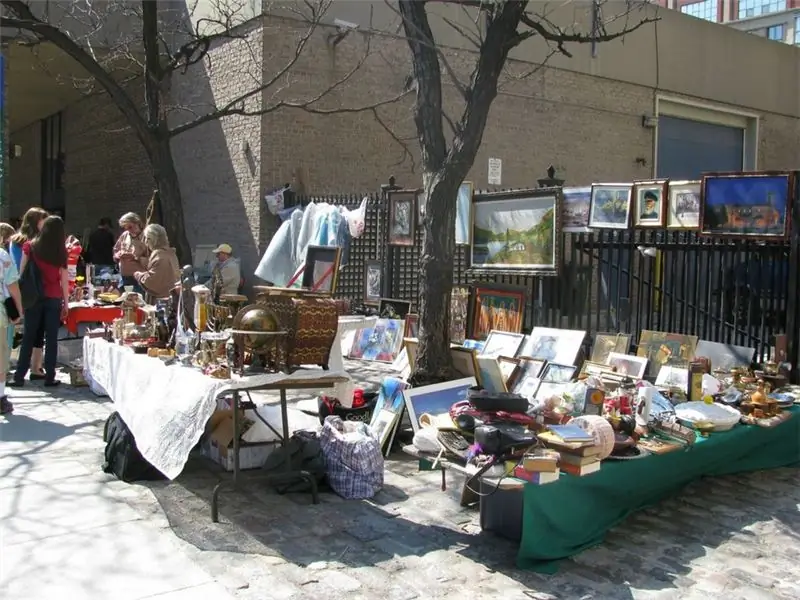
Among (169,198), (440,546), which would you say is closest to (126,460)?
(440,546)

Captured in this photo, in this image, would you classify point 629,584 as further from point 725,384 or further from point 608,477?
point 725,384

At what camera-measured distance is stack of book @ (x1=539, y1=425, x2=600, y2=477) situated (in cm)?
402

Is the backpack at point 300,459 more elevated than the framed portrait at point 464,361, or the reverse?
the framed portrait at point 464,361

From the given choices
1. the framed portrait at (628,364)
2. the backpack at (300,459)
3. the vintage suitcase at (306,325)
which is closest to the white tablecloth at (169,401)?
the vintage suitcase at (306,325)

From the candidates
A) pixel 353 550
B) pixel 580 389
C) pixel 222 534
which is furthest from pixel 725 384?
pixel 222 534

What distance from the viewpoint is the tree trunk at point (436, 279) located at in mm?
6020

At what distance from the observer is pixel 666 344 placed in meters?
6.20

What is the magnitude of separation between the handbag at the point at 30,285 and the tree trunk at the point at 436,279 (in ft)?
13.4

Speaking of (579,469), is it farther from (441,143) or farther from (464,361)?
(441,143)

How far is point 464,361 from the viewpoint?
5.95 m

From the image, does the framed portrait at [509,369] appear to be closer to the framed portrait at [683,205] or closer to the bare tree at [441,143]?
the bare tree at [441,143]

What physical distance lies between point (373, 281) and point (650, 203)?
4.39m

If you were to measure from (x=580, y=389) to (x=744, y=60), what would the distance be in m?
18.9

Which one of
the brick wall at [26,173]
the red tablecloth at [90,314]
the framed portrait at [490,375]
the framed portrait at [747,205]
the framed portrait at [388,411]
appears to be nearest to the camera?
the framed portrait at [388,411]
